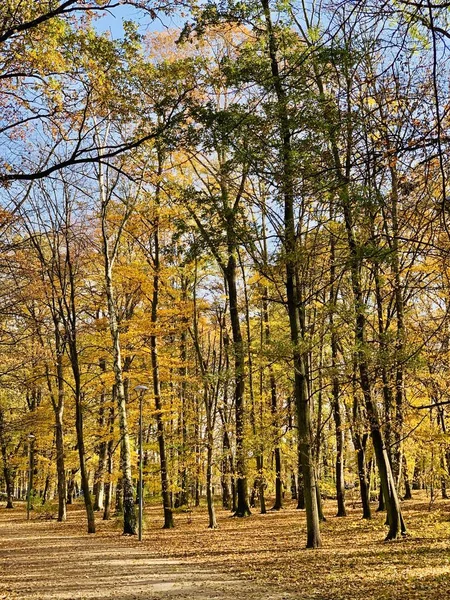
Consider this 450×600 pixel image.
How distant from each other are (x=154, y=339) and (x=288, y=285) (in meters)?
8.17

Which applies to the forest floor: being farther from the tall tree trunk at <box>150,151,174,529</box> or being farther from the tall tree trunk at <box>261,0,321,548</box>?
the tall tree trunk at <box>150,151,174,529</box>

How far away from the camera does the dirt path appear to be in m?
7.71

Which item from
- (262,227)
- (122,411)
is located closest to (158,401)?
(122,411)

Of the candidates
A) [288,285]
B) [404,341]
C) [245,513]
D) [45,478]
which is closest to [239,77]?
[288,285]

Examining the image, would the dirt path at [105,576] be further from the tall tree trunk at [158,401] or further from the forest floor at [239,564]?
the tall tree trunk at [158,401]

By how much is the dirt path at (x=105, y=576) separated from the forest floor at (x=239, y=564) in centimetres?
2

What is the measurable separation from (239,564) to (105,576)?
2.54 meters

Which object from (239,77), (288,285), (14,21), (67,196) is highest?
(67,196)

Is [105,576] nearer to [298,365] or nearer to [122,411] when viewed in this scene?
[298,365]

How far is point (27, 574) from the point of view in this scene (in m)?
10.0

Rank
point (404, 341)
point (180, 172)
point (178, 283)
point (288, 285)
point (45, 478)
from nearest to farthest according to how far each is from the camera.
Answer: point (404, 341)
point (288, 285)
point (180, 172)
point (178, 283)
point (45, 478)

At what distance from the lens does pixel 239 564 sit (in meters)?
10.2

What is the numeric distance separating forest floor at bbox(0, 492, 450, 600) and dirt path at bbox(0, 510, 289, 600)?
0.02 m

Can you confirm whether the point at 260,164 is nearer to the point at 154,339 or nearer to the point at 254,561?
the point at 254,561
